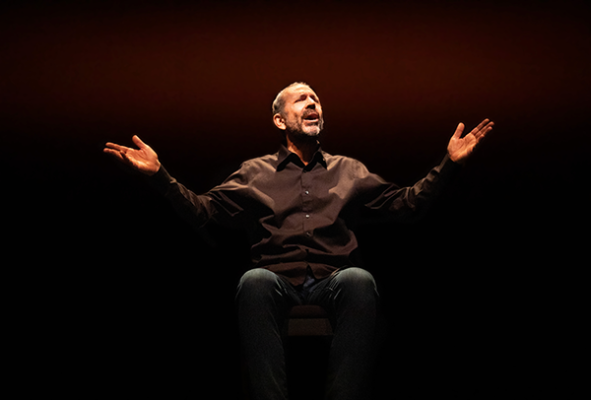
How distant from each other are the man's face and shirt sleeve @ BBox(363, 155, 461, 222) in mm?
292

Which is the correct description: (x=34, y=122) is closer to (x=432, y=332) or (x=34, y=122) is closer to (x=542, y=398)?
(x=432, y=332)

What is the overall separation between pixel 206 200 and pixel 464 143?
95 cm

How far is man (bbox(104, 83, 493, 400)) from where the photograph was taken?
5.23ft

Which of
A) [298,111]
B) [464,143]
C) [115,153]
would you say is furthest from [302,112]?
[115,153]

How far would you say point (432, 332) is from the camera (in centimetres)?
228

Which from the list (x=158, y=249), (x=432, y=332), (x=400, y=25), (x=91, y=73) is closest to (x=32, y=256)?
(x=158, y=249)

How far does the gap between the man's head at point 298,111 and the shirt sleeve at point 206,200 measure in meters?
0.28

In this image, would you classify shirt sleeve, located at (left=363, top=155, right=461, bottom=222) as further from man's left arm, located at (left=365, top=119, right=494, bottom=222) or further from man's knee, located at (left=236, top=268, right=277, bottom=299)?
man's knee, located at (left=236, top=268, right=277, bottom=299)

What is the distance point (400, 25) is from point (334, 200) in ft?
2.95

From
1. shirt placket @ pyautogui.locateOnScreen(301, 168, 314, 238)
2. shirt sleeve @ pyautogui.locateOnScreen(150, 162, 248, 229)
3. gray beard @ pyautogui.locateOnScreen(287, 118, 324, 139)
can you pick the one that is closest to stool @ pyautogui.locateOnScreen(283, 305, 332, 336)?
shirt placket @ pyautogui.locateOnScreen(301, 168, 314, 238)

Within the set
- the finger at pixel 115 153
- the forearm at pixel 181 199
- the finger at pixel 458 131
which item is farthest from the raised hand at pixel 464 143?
the finger at pixel 115 153

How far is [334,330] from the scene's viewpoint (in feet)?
5.70

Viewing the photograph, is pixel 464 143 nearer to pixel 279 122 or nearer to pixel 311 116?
pixel 311 116

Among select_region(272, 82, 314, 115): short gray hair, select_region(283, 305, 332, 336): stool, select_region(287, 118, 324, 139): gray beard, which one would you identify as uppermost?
select_region(272, 82, 314, 115): short gray hair
